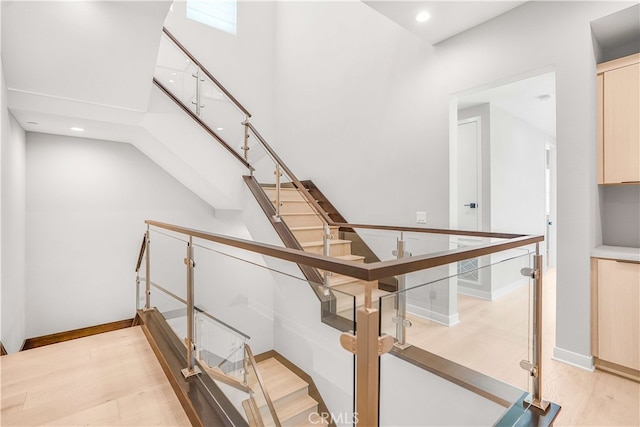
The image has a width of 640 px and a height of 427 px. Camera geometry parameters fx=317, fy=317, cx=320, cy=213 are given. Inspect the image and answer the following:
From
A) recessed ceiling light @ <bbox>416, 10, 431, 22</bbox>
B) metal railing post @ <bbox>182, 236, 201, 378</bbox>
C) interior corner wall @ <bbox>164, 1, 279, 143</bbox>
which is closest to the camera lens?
metal railing post @ <bbox>182, 236, 201, 378</bbox>

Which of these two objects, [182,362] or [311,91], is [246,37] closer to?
[311,91]

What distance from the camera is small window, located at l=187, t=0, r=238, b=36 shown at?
529 centimetres

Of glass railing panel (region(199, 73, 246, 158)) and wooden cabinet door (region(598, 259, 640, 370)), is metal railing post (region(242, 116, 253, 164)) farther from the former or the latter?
wooden cabinet door (region(598, 259, 640, 370))

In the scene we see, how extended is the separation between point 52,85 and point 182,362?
2563 mm

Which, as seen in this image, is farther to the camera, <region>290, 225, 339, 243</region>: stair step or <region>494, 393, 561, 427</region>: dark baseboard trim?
<region>290, 225, 339, 243</region>: stair step

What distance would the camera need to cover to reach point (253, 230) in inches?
159

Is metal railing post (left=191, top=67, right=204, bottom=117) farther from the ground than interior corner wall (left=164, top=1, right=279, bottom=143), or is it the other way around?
interior corner wall (left=164, top=1, right=279, bottom=143)

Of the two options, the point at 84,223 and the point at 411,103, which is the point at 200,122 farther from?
the point at 411,103

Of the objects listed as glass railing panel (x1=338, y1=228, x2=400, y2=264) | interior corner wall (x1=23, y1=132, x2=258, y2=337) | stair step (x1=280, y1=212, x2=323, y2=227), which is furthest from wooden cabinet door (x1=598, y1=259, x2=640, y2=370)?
interior corner wall (x1=23, y1=132, x2=258, y2=337)

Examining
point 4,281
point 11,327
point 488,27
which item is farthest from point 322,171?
point 11,327

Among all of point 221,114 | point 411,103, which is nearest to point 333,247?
point 411,103

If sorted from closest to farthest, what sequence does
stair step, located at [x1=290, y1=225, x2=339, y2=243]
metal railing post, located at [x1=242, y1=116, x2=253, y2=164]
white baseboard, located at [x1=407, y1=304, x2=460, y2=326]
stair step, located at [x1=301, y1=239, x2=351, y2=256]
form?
white baseboard, located at [x1=407, y1=304, x2=460, y2=326]
stair step, located at [x1=301, y1=239, x2=351, y2=256]
stair step, located at [x1=290, y1=225, x2=339, y2=243]
metal railing post, located at [x1=242, y1=116, x2=253, y2=164]

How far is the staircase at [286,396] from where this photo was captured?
49.8 inches

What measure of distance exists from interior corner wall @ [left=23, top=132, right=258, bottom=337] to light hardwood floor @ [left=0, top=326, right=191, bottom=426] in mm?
2183
